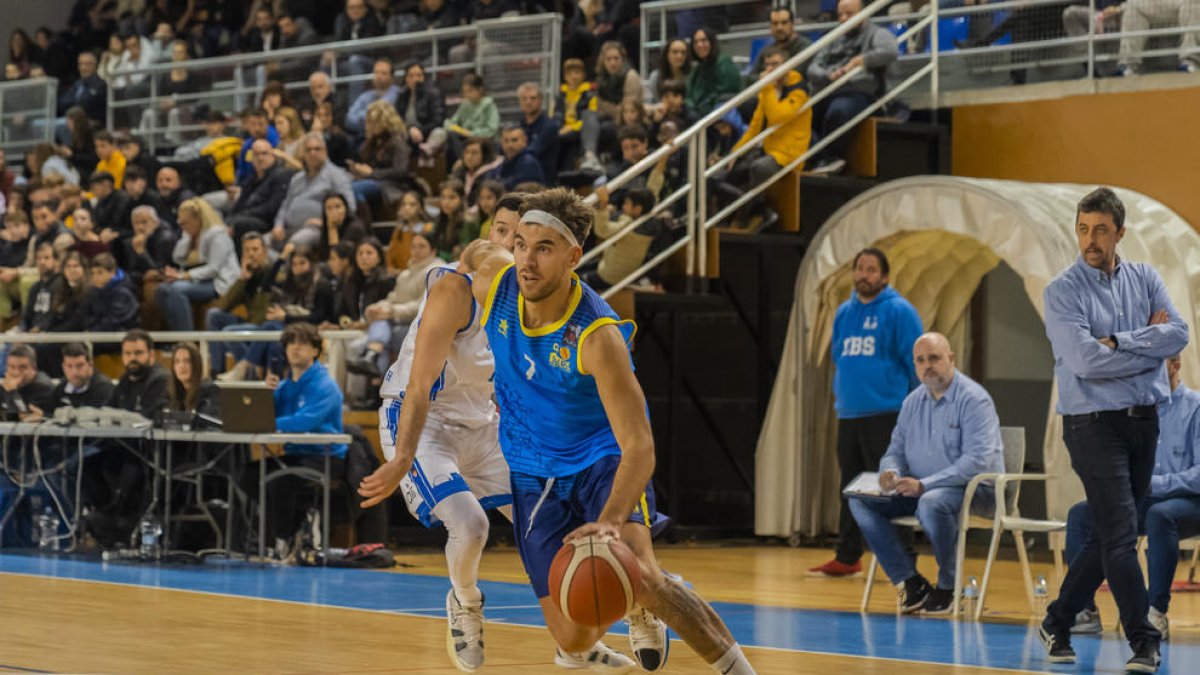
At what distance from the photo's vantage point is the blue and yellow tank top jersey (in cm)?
586

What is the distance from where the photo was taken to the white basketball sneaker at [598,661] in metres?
6.57

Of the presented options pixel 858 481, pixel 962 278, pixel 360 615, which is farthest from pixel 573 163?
pixel 360 615

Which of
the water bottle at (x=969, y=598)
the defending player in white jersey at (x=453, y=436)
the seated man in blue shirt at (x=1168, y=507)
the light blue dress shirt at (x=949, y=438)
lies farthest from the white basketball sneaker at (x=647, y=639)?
the light blue dress shirt at (x=949, y=438)

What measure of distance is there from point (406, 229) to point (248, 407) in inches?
140

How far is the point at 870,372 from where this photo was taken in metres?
12.0

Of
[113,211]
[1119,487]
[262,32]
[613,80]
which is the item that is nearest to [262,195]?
[113,211]

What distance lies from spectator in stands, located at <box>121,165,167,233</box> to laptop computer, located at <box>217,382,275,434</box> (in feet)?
19.2

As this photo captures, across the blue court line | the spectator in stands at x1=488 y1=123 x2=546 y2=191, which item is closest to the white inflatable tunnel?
the spectator in stands at x1=488 y1=123 x2=546 y2=191

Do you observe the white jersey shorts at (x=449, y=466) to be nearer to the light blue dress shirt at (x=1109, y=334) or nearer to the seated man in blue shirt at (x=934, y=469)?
the light blue dress shirt at (x=1109, y=334)

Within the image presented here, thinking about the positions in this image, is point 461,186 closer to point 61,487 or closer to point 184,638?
point 61,487

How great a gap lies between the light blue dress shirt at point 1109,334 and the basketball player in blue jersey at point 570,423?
226cm

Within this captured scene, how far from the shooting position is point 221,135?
19.7m

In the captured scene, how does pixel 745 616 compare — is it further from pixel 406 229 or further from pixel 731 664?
pixel 406 229

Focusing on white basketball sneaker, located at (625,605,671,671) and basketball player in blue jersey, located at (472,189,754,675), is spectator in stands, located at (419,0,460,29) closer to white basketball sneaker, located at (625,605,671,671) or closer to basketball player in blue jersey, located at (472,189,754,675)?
basketball player in blue jersey, located at (472,189,754,675)
